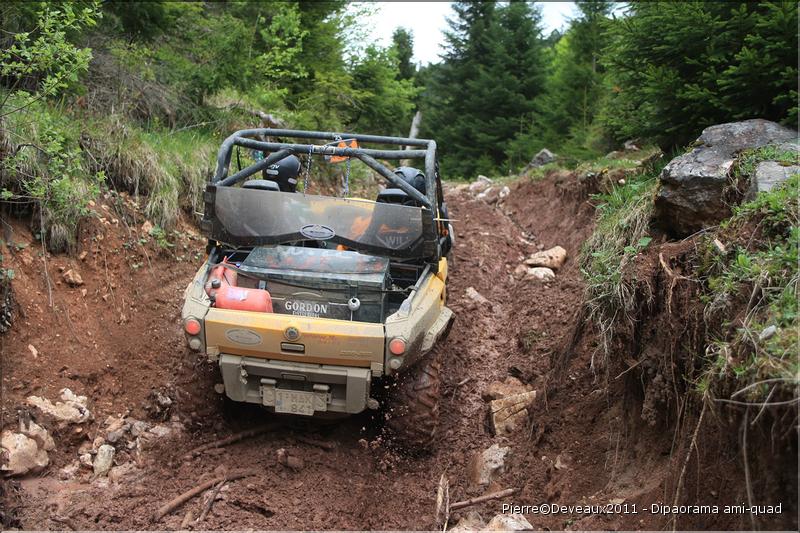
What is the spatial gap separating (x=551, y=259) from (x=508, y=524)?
519cm

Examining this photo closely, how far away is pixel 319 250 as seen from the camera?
5.40 meters

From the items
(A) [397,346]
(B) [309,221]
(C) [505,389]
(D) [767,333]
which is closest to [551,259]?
(C) [505,389]

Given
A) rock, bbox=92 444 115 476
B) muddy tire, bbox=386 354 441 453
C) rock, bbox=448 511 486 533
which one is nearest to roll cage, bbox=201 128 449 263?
muddy tire, bbox=386 354 441 453

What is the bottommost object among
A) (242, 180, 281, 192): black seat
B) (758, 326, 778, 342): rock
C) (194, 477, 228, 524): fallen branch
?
(194, 477, 228, 524): fallen branch

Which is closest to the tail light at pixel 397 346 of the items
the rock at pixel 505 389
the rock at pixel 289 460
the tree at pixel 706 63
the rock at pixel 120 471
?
the rock at pixel 289 460

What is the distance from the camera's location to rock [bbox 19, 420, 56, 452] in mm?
4496

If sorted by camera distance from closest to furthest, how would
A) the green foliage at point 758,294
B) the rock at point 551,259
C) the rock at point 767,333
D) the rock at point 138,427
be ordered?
1. the green foliage at point 758,294
2. the rock at point 767,333
3. the rock at point 138,427
4. the rock at point 551,259

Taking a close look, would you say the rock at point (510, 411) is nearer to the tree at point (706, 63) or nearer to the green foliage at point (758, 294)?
the green foliage at point (758, 294)

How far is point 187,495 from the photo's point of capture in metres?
4.21

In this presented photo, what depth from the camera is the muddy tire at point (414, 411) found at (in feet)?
16.0

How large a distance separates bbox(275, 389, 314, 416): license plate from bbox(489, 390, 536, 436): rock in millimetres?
1521

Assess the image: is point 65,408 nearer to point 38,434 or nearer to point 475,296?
point 38,434

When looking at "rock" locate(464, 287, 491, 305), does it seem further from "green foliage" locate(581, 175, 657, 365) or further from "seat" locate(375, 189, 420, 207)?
"seat" locate(375, 189, 420, 207)

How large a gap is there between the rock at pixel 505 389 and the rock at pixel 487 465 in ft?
2.38
